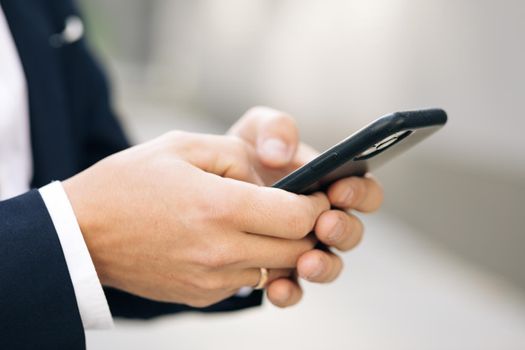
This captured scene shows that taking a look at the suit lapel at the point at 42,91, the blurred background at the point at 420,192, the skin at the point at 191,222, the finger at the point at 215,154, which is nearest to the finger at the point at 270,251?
the skin at the point at 191,222

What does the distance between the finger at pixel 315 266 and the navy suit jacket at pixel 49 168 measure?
8.7 inches

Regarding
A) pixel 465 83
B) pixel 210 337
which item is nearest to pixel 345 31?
pixel 465 83

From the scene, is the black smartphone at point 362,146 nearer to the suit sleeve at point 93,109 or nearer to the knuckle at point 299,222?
the knuckle at point 299,222

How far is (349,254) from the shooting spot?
8.03 feet

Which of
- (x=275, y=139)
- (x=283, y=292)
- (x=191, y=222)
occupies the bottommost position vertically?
(x=283, y=292)

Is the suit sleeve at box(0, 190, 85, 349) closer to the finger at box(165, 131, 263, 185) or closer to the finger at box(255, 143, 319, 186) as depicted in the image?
the finger at box(165, 131, 263, 185)

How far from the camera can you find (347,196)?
0.69m

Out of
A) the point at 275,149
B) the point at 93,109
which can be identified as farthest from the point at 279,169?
the point at 93,109

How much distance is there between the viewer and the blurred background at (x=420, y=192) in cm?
179

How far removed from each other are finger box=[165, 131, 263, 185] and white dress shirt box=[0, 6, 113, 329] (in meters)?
0.15

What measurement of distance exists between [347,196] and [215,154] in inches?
7.2

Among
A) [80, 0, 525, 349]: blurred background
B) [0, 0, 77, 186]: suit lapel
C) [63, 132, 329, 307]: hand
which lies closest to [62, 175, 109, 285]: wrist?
[63, 132, 329, 307]: hand

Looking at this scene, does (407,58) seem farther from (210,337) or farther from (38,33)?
(38,33)

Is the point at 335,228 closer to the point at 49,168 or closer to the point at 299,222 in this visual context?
the point at 299,222
